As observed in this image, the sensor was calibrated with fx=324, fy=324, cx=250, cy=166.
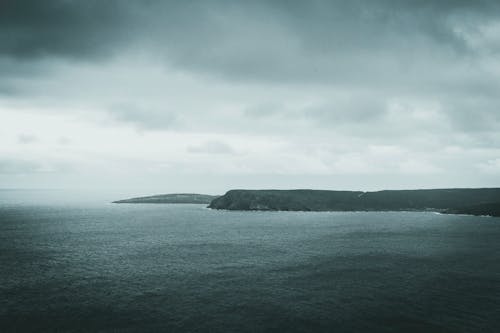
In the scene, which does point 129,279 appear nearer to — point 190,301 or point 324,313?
point 190,301

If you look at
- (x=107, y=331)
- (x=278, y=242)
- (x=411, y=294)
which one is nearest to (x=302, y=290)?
(x=411, y=294)

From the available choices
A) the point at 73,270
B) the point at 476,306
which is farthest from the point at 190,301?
the point at 476,306

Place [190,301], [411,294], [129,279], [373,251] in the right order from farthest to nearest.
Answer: [373,251]
[129,279]
[411,294]
[190,301]

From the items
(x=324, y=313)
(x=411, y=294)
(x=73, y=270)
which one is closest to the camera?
(x=324, y=313)

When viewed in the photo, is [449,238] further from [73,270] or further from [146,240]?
[73,270]

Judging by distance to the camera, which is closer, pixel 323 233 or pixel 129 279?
pixel 129 279

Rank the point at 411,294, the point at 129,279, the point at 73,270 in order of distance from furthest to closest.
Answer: the point at 73,270
the point at 129,279
the point at 411,294
